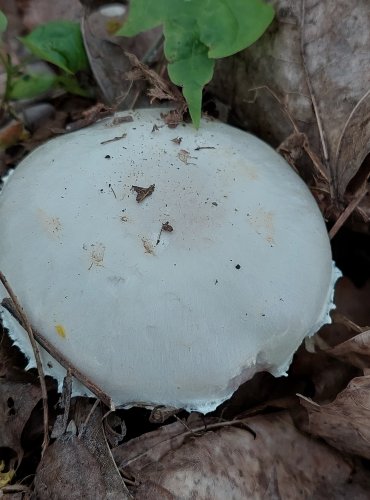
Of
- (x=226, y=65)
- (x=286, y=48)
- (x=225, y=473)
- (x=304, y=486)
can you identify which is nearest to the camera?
(x=225, y=473)

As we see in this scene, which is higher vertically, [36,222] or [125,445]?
[36,222]

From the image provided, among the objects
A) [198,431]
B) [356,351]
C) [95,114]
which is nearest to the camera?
[198,431]

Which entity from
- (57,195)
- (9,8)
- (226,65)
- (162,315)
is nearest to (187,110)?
(226,65)

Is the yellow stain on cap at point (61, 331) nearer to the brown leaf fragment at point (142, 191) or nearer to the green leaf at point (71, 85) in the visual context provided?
the brown leaf fragment at point (142, 191)

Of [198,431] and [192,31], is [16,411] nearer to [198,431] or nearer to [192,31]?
[198,431]

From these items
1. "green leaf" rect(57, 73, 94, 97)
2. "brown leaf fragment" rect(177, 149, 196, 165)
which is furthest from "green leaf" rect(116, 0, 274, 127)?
"green leaf" rect(57, 73, 94, 97)

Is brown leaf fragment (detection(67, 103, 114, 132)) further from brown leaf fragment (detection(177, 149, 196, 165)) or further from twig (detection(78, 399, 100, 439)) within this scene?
twig (detection(78, 399, 100, 439))

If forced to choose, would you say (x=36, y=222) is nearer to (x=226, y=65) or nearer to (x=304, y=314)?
(x=304, y=314)

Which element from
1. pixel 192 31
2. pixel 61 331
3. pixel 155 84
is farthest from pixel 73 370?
pixel 192 31
